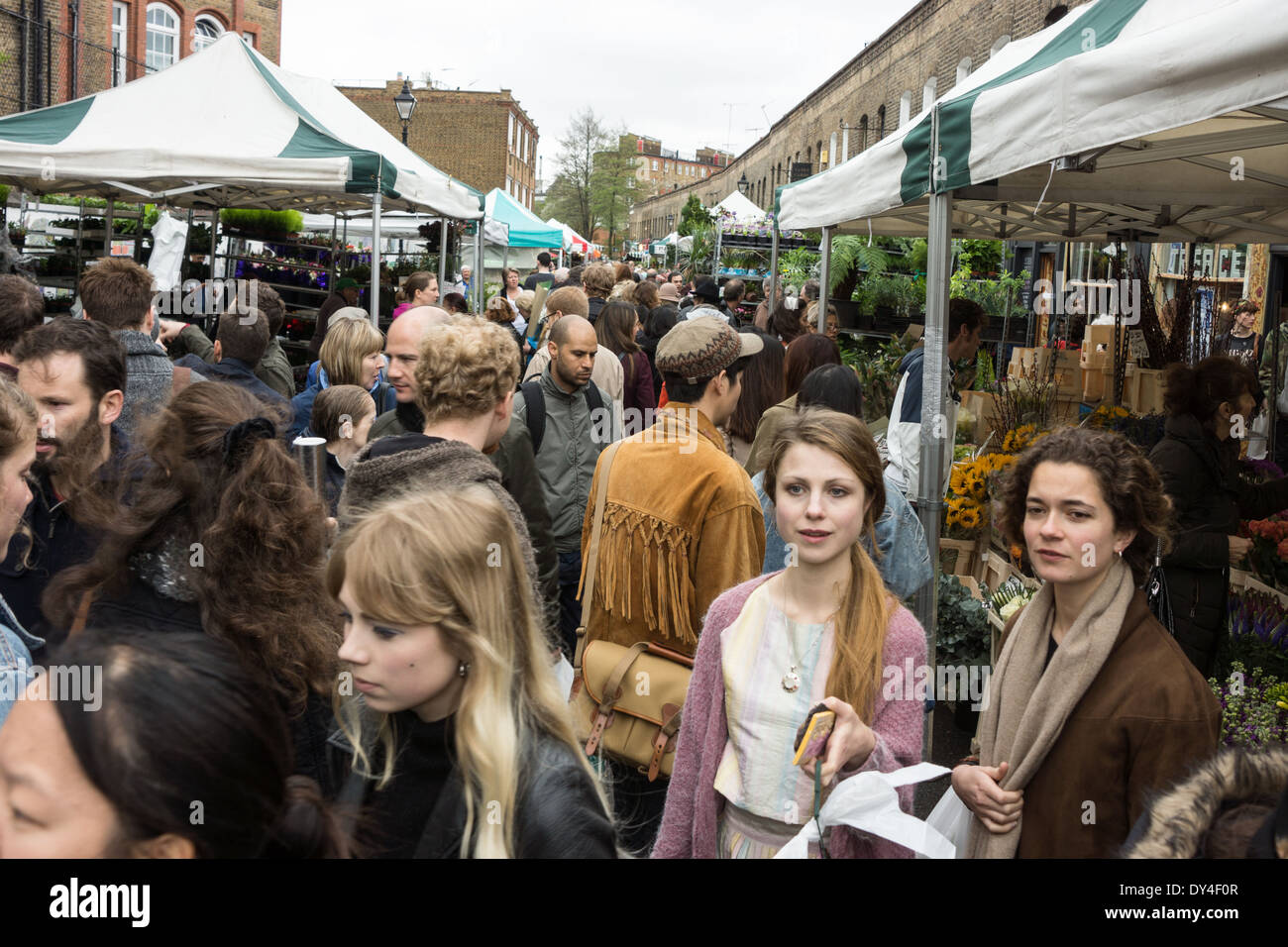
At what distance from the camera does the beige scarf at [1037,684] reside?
246 centimetres

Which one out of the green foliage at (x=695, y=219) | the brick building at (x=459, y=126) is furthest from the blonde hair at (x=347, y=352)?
the brick building at (x=459, y=126)

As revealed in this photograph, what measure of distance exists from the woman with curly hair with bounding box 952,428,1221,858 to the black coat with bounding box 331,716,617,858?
1124 millimetres

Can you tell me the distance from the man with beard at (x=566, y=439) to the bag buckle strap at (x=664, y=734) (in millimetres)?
1945

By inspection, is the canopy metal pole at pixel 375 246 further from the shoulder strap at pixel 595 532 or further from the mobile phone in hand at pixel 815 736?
the mobile phone in hand at pixel 815 736

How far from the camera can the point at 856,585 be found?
263 cm

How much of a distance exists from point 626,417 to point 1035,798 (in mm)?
5521

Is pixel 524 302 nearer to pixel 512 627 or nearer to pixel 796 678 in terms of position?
pixel 796 678

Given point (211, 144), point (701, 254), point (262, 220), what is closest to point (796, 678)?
point (211, 144)

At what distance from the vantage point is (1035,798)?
249 centimetres

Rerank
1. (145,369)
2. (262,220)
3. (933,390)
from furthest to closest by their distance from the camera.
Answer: (262,220) < (933,390) < (145,369)

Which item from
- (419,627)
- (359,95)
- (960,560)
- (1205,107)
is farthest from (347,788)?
(359,95)

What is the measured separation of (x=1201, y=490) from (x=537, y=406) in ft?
9.75

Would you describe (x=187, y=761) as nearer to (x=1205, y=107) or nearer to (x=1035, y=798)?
(x=1035, y=798)

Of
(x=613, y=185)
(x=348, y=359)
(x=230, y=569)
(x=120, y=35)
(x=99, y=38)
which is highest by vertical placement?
(x=613, y=185)
